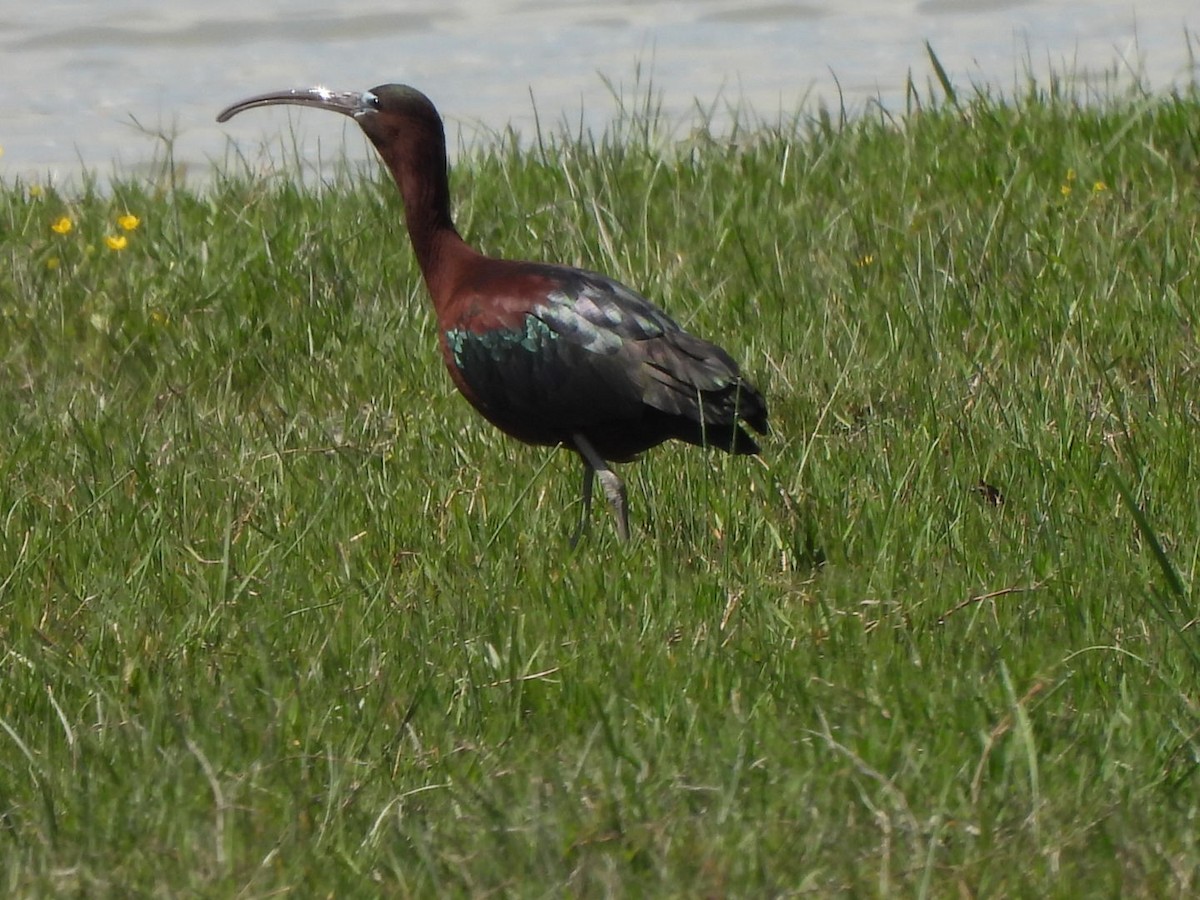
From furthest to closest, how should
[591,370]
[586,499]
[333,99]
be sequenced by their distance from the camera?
[333,99]
[586,499]
[591,370]

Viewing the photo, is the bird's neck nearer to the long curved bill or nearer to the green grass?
the long curved bill

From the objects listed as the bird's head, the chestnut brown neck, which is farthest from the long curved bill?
the chestnut brown neck

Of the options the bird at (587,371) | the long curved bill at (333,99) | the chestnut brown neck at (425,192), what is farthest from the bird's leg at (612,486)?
the long curved bill at (333,99)

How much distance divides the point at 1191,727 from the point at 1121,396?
2.00 meters

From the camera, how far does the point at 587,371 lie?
191 inches

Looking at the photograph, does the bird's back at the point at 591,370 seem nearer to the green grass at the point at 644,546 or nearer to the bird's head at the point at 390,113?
the green grass at the point at 644,546

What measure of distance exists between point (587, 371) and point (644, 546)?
1.49 ft

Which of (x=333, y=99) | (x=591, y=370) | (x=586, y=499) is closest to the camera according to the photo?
(x=591, y=370)

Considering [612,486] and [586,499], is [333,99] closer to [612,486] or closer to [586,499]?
[586,499]

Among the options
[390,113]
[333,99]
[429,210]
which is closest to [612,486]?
[429,210]

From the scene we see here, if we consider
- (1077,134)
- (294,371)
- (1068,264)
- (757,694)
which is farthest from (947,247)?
(757,694)

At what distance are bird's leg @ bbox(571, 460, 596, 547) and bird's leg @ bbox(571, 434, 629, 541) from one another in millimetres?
54

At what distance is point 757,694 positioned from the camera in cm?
386

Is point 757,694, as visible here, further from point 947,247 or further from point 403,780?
point 947,247
